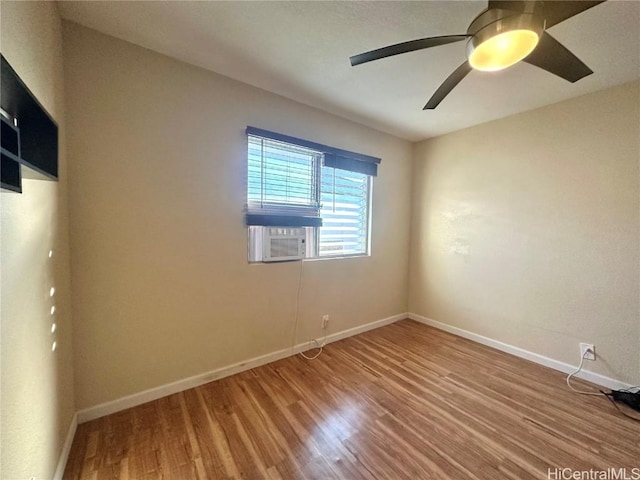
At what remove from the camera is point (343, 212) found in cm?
289

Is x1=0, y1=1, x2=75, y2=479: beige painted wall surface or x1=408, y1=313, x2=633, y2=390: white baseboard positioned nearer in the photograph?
x1=0, y1=1, x2=75, y2=479: beige painted wall surface

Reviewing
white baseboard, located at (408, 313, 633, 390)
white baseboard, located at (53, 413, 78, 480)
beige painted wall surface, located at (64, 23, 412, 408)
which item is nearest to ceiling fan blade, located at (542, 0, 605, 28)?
beige painted wall surface, located at (64, 23, 412, 408)

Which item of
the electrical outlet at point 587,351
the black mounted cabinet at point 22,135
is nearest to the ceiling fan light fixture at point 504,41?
the black mounted cabinet at point 22,135

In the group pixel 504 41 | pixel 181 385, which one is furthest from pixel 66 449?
pixel 504 41

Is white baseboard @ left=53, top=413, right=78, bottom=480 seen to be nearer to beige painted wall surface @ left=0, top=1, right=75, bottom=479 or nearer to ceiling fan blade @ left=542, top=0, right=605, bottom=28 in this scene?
beige painted wall surface @ left=0, top=1, right=75, bottom=479

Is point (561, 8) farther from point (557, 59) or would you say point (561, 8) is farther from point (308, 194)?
point (308, 194)

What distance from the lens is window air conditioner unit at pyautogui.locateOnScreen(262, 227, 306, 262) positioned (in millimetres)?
2252

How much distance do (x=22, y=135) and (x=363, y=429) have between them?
2.27 meters

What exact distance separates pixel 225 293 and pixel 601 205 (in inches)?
127

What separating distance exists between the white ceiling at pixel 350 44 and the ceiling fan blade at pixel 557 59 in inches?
12.6

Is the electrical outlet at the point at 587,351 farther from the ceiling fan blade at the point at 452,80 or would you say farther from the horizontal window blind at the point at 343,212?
the ceiling fan blade at the point at 452,80

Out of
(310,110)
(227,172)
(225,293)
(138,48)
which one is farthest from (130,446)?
(310,110)

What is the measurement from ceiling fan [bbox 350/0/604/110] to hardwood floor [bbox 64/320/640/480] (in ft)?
6.87

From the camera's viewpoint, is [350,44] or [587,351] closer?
[350,44]
